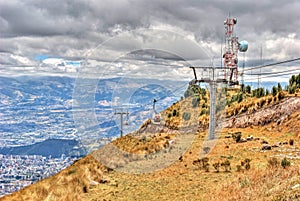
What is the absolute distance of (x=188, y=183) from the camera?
16.2 meters

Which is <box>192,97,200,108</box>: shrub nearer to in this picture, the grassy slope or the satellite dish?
the satellite dish

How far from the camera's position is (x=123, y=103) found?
2383cm

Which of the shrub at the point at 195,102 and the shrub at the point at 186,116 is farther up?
the shrub at the point at 195,102

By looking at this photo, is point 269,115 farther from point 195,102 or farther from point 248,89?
point 248,89

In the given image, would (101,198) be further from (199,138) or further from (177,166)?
(199,138)

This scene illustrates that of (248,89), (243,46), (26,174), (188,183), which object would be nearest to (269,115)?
(243,46)

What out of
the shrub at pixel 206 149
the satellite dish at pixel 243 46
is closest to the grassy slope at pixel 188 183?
the shrub at pixel 206 149

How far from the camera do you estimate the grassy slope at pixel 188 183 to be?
450 inches

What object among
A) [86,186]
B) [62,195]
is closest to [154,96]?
[86,186]

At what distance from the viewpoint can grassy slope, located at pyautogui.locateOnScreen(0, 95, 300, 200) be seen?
11430 millimetres

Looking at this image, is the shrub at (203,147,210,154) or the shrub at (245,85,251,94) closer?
the shrub at (203,147,210,154)

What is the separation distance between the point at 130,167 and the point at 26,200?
8.07 meters

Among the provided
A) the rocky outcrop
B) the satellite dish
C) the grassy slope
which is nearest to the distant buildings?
the grassy slope

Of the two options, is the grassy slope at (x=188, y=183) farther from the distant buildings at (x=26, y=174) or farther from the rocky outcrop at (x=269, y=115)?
the distant buildings at (x=26, y=174)
